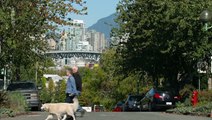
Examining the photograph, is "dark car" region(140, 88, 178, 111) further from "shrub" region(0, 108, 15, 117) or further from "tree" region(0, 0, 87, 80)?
"shrub" region(0, 108, 15, 117)

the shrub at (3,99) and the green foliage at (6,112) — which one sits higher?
the shrub at (3,99)

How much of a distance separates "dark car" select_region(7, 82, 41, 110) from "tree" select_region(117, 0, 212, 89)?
918 centimetres

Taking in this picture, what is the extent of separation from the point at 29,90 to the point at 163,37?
391 inches

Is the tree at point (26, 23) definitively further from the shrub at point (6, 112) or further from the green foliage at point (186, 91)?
the green foliage at point (186, 91)

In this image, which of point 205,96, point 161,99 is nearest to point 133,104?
point 161,99

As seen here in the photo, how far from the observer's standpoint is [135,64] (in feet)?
144

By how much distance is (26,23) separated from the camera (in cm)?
2788

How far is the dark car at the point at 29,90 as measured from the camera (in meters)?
33.1

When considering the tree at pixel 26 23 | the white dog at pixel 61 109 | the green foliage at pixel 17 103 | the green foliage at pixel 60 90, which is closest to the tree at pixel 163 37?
the tree at pixel 26 23

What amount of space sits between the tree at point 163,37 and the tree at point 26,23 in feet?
22.6

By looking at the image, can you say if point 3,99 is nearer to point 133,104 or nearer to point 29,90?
point 29,90

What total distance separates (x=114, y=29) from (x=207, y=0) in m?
10.1

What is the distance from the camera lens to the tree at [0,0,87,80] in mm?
26906

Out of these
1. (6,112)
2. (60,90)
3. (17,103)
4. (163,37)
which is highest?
(163,37)
